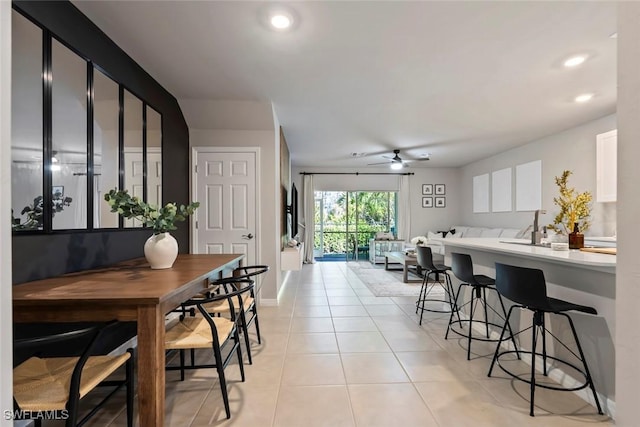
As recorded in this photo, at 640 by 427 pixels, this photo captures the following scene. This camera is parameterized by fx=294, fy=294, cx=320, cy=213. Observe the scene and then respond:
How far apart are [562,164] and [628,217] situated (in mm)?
5248

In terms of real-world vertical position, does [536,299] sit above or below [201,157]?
below

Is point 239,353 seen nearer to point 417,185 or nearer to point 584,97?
point 584,97

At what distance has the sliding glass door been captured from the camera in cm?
808

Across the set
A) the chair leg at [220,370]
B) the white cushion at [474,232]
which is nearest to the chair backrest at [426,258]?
the chair leg at [220,370]

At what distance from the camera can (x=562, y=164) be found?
481 centimetres

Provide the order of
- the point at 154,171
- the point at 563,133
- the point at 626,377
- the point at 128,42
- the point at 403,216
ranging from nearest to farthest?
the point at 626,377 < the point at 128,42 < the point at 154,171 < the point at 563,133 < the point at 403,216

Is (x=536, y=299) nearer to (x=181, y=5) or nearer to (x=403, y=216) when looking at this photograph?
(x=181, y=5)

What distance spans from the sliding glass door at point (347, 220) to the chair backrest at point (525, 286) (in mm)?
6138

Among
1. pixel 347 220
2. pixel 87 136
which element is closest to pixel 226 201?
pixel 87 136

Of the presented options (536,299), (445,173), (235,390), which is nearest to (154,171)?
(235,390)

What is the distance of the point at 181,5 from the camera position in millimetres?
1929

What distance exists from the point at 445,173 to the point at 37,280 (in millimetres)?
8451

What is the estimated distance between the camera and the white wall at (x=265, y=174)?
390cm
